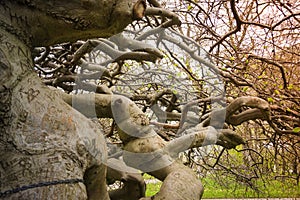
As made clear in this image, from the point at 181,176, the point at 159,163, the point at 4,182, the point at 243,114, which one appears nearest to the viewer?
the point at 4,182

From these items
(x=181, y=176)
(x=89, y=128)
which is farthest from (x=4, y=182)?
(x=181, y=176)

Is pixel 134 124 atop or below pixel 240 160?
atop

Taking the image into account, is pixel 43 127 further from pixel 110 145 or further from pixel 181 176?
pixel 110 145

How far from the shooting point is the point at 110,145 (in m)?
3.10

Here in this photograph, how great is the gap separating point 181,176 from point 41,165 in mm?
842

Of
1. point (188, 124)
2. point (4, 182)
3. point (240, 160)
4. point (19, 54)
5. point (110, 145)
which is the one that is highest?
point (19, 54)

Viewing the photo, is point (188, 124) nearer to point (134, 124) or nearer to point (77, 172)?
point (134, 124)

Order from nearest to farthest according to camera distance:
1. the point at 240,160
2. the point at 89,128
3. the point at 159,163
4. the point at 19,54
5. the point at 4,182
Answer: the point at 4,182, the point at 19,54, the point at 89,128, the point at 159,163, the point at 240,160

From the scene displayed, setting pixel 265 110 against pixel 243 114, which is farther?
pixel 243 114

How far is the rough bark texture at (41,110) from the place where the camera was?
1059 millimetres

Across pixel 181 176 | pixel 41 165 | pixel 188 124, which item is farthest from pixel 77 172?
pixel 188 124

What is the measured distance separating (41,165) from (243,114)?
1.44 meters

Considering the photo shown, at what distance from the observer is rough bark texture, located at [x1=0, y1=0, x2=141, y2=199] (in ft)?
3.47

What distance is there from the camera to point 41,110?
1147 mm
